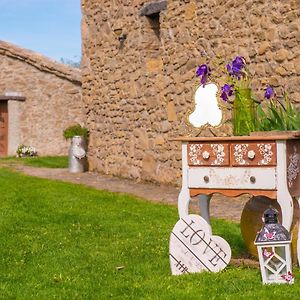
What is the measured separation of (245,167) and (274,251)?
593 mm

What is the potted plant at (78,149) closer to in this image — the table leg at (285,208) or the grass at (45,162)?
the grass at (45,162)


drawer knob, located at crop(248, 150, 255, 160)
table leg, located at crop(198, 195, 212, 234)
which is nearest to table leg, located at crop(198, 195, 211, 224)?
table leg, located at crop(198, 195, 212, 234)

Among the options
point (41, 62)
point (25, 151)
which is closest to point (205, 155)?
point (25, 151)

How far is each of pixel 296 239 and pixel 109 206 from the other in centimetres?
380

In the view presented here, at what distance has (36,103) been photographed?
64.7 feet

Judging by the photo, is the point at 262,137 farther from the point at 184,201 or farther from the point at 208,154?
the point at 184,201

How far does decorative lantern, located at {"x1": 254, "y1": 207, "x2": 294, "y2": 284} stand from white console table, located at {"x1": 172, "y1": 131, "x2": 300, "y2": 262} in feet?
0.55

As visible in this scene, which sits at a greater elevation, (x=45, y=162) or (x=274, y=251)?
(x=45, y=162)

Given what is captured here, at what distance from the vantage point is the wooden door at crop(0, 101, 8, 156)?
65.0ft

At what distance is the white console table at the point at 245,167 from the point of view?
178 inches

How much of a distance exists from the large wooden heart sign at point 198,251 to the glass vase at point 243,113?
0.72 m

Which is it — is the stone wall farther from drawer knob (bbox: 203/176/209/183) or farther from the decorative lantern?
the decorative lantern

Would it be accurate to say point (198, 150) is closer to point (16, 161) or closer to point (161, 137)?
point (161, 137)

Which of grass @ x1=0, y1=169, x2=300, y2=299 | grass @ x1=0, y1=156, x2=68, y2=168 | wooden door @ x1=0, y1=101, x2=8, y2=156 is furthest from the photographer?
wooden door @ x1=0, y1=101, x2=8, y2=156
